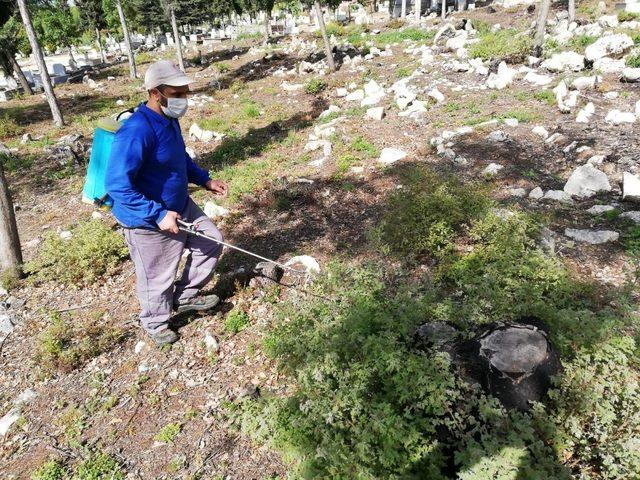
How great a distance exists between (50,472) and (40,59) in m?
15.0

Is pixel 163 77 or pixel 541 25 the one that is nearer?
pixel 163 77

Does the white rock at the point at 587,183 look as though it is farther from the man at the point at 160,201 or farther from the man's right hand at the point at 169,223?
the man's right hand at the point at 169,223

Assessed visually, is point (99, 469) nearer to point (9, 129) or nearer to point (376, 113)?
point (376, 113)

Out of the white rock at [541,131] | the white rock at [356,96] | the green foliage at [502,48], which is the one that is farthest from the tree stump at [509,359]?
the green foliage at [502,48]

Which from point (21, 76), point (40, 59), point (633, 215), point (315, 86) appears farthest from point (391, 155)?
point (21, 76)

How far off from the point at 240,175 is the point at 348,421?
6.30m

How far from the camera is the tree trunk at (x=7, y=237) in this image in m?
4.92

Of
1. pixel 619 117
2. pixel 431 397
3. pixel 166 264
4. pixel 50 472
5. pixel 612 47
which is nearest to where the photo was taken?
pixel 431 397

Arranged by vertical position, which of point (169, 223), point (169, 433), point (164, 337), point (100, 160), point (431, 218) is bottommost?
point (169, 433)

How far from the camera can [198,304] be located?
3975 mm

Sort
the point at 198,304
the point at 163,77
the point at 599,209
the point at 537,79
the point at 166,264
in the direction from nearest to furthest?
the point at 163,77 < the point at 166,264 < the point at 198,304 < the point at 599,209 < the point at 537,79

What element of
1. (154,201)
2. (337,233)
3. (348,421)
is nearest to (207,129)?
(337,233)

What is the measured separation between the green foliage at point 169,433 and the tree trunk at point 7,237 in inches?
137

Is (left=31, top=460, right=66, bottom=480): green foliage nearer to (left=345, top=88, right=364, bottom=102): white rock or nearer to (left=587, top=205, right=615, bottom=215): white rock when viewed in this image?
(left=587, top=205, right=615, bottom=215): white rock
